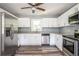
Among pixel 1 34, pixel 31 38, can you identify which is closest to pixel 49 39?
pixel 31 38

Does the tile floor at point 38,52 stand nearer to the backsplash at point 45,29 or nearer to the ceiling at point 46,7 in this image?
the ceiling at point 46,7

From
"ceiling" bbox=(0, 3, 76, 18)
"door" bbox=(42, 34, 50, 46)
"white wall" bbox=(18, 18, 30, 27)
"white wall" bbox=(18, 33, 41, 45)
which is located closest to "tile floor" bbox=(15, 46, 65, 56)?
"white wall" bbox=(18, 33, 41, 45)

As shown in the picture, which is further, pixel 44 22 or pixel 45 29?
pixel 45 29

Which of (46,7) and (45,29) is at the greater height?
(46,7)

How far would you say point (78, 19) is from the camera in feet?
10.7

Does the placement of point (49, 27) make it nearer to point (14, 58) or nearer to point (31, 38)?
point (31, 38)

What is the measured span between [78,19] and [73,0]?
2.80 meters

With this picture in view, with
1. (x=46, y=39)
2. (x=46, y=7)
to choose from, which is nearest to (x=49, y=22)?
(x=46, y=39)

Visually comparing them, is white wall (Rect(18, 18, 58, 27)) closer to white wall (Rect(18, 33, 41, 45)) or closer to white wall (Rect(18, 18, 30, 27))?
white wall (Rect(18, 18, 30, 27))

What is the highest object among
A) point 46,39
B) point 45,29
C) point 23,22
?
point 23,22

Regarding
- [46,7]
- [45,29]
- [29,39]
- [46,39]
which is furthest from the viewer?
[45,29]

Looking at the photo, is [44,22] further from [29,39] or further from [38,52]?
[38,52]

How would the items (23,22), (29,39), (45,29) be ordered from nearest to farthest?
(29,39), (23,22), (45,29)

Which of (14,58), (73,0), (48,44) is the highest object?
(73,0)
